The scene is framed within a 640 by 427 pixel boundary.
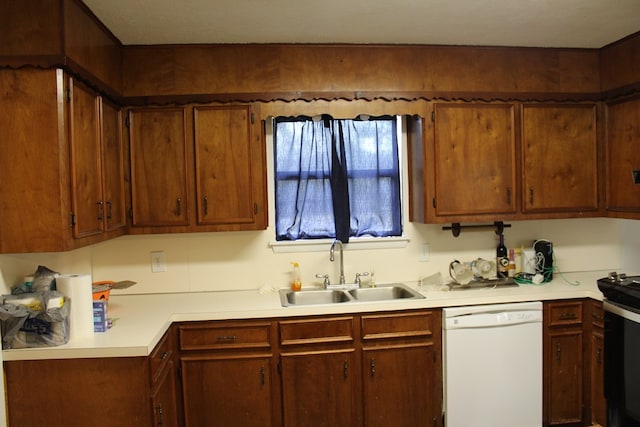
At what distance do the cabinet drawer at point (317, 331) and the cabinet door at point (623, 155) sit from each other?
1.91 meters

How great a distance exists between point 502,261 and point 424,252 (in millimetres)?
519

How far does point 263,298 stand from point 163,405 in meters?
0.80

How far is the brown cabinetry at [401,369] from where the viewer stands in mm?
2428

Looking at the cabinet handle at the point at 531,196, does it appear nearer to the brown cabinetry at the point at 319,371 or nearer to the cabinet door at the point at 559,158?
the cabinet door at the point at 559,158

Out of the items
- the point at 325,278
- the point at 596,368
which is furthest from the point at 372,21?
the point at 596,368

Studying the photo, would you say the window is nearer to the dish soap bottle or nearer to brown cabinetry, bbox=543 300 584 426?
the dish soap bottle

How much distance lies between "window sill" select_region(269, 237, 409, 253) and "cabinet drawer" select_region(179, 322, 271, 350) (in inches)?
25.3

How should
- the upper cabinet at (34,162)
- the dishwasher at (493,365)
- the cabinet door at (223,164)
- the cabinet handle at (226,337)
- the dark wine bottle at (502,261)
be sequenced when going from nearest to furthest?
the upper cabinet at (34,162) → the cabinet handle at (226,337) → the dishwasher at (493,365) → the cabinet door at (223,164) → the dark wine bottle at (502,261)

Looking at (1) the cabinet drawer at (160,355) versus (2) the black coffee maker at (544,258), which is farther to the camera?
(2) the black coffee maker at (544,258)

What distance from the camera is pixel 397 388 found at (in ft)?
8.03

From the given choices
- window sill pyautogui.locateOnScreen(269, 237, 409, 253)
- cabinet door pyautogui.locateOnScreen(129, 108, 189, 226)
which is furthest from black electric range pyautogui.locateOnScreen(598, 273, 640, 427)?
cabinet door pyautogui.locateOnScreen(129, 108, 189, 226)

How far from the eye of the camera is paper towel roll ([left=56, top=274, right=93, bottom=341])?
1905 millimetres

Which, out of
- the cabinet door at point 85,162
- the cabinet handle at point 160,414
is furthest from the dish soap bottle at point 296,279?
the cabinet door at point 85,162

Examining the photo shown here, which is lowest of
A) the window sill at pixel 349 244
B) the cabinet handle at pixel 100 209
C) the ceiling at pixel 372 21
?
the window sill at pixel 349 244
